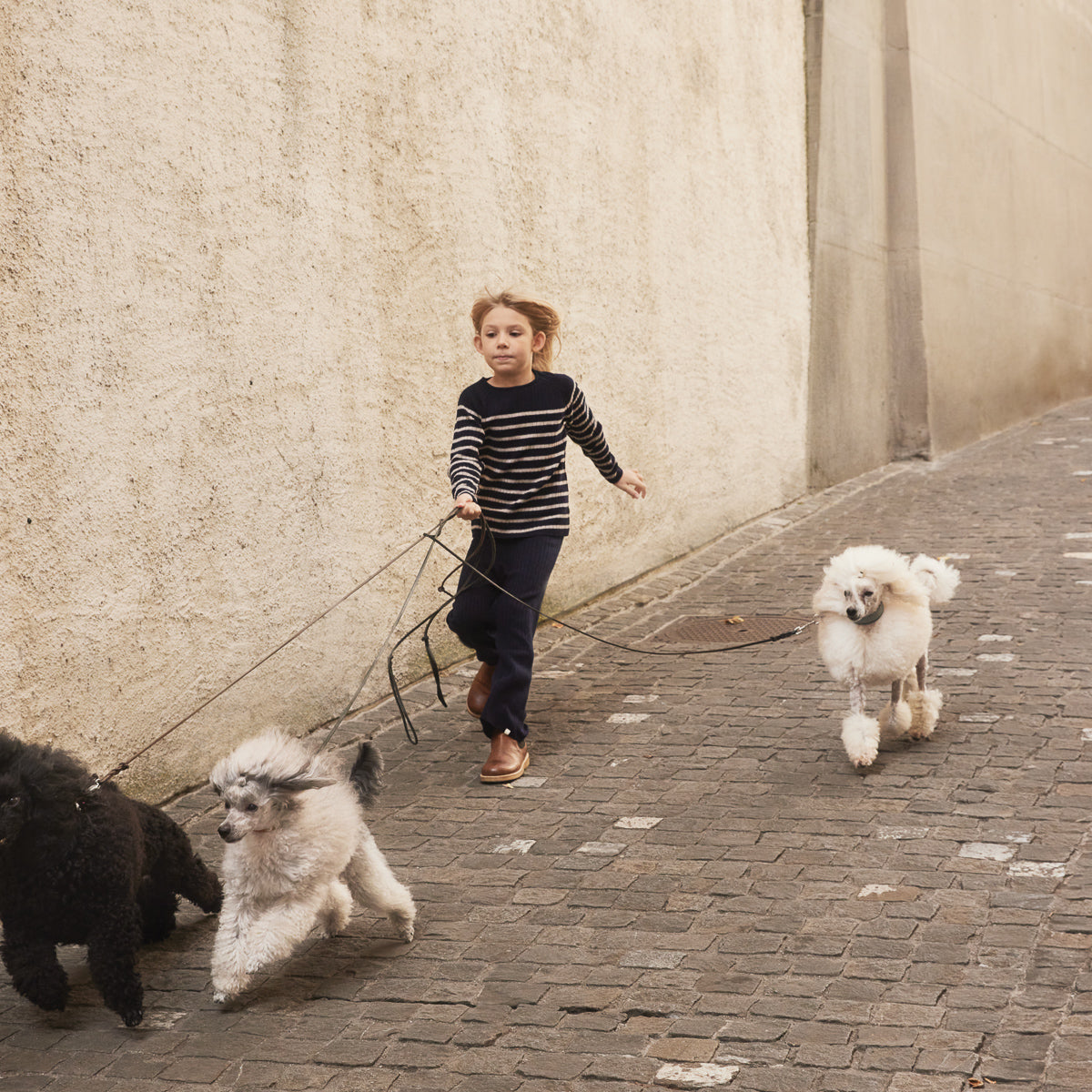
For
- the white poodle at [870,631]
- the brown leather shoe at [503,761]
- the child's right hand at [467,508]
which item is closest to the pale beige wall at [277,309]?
the brown leather shoe at [503,761]

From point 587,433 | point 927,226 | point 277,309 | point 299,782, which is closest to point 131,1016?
point 299,782

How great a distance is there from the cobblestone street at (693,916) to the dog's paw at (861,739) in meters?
0.09

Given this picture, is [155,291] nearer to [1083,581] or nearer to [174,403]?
A: [174,403]

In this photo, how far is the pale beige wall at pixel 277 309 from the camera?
5.33 metres

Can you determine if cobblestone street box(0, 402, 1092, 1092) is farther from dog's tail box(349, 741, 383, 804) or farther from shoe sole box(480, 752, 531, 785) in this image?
dog's tail box(349, 741, 383, 804)

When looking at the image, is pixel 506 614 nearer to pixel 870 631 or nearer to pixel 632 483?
pixel 632 483

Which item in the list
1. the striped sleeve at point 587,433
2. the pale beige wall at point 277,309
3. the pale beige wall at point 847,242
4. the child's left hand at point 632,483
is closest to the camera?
the pale beige wall at point 277,309

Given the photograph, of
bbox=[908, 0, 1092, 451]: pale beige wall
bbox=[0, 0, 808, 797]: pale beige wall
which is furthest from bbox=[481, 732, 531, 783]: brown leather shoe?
bbox=[908, 0, 1092, 451]: pale beige wall

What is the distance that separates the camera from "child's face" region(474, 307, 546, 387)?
5.95 meters

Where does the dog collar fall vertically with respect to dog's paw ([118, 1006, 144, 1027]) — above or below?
above

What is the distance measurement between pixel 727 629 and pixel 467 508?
3399 mm

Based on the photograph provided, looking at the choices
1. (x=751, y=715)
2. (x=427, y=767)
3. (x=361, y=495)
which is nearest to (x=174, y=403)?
(x=361, y=495)

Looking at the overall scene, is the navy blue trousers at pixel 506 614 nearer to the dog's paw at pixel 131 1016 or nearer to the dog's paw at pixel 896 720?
the dog's paw at pixel 896 720

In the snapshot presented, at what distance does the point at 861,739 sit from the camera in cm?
568
